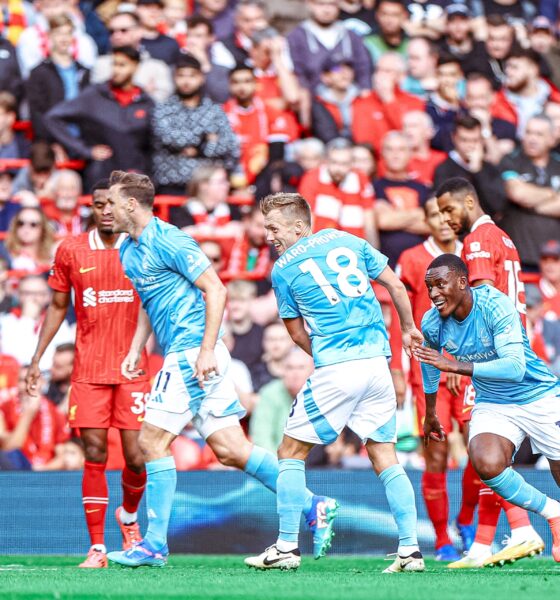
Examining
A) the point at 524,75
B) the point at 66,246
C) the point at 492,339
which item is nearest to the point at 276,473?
the point at 492,339

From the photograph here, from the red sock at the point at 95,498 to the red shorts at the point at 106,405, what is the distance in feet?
0.99

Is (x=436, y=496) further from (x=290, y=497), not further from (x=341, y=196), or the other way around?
(x=341, y=196)

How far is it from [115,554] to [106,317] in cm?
195

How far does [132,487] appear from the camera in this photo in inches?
359

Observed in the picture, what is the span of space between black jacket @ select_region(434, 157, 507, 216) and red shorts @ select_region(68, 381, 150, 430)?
588cm

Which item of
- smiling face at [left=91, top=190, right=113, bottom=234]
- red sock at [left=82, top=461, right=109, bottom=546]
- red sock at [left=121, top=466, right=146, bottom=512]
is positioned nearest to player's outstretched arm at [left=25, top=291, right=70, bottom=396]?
smiling face at [left=91, top=190, right=113, bottom=234]

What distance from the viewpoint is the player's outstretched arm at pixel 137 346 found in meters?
8.24

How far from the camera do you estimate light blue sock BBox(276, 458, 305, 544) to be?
736 cm

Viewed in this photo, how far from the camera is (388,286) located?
749 cm

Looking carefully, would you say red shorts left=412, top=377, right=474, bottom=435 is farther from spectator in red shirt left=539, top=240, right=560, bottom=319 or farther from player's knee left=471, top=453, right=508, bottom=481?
spectator in red shirt left=539, top=240, right=560, bottom=319

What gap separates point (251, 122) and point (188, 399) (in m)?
7.77

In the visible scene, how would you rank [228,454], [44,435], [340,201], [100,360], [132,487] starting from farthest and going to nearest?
[340,201]
[44,435]
[132,487]
[100,360]
[228,454]

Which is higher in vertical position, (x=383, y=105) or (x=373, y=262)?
(x=383, y=105)

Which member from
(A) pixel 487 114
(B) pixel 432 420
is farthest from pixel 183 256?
(A) pixel 487 114
